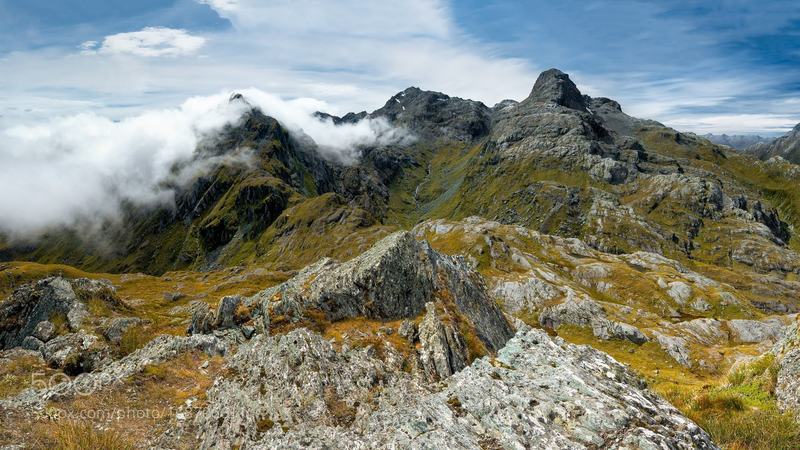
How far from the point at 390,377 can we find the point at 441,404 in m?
9.18

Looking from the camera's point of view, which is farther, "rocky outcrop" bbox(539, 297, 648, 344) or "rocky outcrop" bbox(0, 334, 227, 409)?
"rocky outcrop" bbox(539, 297, 648, 344)

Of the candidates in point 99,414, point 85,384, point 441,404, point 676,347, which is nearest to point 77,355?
point 85,384

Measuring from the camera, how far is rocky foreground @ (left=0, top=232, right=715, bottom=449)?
53.9ft

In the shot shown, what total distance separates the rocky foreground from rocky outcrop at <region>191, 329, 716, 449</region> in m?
0.07

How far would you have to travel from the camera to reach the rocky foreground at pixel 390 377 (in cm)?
1642

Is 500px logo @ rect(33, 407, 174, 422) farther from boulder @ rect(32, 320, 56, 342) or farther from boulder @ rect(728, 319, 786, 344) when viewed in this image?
boulder @ rect(728, 319, 786, 344)

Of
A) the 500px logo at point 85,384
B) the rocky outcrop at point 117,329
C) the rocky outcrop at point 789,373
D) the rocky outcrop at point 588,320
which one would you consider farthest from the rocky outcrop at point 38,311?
the rocky outcrop at point 588,320

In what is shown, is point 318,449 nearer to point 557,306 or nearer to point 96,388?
point 96,388

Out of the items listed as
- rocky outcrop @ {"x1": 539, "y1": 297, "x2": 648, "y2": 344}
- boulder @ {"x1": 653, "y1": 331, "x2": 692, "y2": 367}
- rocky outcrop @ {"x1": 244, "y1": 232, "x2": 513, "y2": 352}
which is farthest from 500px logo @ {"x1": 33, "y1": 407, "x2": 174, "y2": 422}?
rocky outcrop @ {"x1": 539, "y1": 297, "x2": 648, "y2": 344}

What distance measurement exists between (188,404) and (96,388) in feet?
20.3

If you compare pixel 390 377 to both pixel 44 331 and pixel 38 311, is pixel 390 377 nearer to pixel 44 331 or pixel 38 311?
pixel 44 331

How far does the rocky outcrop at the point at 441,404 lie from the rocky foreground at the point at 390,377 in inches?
2.7

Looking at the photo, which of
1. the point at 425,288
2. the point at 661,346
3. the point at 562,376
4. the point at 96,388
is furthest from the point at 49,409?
the point at 661,346

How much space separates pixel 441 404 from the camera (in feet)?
63.6
